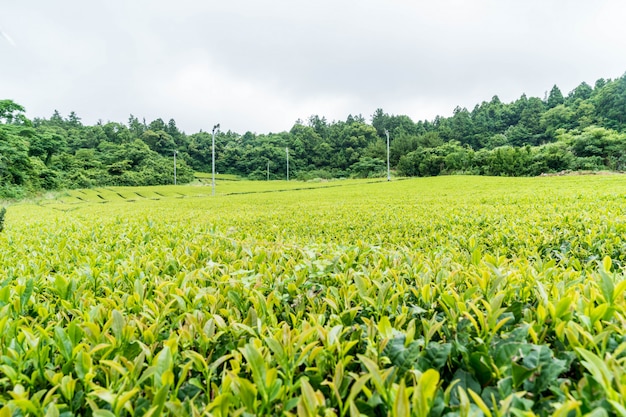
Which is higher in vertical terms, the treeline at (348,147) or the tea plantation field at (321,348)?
the treeline at (348,147)

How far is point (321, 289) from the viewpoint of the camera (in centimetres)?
155

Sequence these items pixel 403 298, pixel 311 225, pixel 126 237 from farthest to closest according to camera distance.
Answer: pixel 311 225 → pixel 126 237 → pixel 403 298

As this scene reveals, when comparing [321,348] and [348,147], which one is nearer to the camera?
[321,348]

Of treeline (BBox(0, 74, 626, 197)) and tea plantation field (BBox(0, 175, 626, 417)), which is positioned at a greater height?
treeline (BBox(0, 74, 626, 197))

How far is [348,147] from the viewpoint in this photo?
60594mm

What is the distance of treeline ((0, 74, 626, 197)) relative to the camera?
30.7 metres

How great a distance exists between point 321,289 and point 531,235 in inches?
89.9

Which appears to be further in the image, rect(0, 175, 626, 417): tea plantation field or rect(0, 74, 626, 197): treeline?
rect(0, 74, 626, 197): treeline

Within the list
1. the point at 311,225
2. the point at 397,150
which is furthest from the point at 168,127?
the point at 311,225

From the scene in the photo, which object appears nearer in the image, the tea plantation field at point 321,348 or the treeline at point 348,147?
the tea plantation field at point 321,348

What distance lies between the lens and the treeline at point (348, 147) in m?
30.7

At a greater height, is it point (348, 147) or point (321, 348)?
point (348, 147)

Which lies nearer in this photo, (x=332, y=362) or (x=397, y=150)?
(x=332, y=362)

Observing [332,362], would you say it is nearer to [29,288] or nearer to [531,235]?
[29,288]
